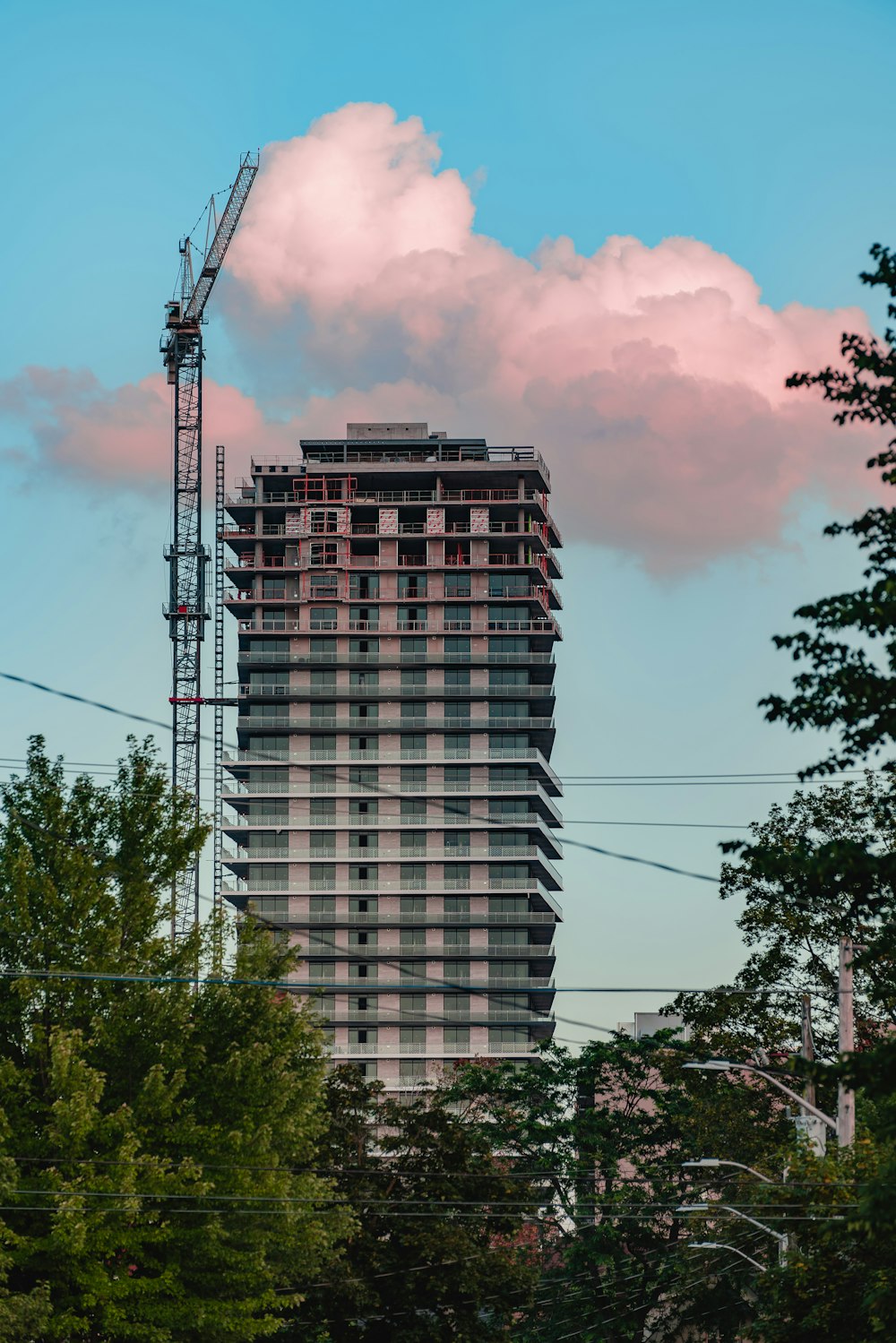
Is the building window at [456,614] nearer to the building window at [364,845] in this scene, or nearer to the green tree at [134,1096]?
the building window at [364,845]

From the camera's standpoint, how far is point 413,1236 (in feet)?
193

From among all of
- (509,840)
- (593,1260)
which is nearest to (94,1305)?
(593,1260)

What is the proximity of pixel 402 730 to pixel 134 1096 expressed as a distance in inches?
4174

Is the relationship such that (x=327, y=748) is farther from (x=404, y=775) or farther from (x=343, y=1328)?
(x=343, y=1328)

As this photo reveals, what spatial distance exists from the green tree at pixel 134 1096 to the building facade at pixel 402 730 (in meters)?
95.3

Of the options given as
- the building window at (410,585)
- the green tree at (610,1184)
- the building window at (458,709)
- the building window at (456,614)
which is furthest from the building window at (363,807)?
the green tree at (610,1184)

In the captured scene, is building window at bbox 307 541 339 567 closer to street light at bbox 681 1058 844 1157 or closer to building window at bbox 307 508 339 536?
building window at bbox 307 508 339 536

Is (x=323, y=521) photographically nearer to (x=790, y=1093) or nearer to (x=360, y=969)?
(x=360, y=969)

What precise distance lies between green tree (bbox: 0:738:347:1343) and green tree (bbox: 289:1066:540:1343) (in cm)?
923

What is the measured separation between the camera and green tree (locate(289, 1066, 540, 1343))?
58156mm

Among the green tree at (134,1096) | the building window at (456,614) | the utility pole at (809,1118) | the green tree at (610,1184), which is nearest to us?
the green tree at (134,1096)

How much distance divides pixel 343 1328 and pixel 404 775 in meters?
91.5

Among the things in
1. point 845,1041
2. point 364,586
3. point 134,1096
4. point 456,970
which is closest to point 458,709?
point 364,586

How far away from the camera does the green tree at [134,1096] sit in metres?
42.6
